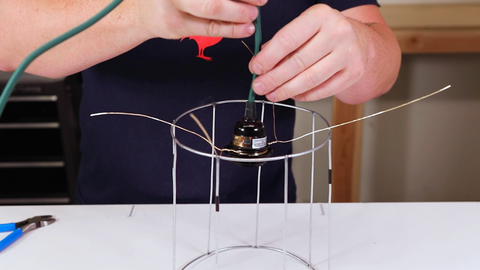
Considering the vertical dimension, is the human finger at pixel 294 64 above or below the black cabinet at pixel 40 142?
above

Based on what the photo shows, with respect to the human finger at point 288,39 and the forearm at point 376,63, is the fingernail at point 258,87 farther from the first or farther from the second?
the forearm at point 376,63

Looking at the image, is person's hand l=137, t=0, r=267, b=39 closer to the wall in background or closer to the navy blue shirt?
the navy blue shirt

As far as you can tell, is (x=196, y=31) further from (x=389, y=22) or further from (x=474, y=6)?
(x=474, y=6)

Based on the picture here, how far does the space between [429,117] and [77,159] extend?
1.36 metres

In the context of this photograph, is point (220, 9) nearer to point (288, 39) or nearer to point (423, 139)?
point (288, 39)

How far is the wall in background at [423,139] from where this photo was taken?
5.24ft

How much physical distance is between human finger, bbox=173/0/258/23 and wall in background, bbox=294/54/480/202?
116 centimetres

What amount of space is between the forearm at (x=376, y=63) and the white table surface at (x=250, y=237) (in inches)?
9.1

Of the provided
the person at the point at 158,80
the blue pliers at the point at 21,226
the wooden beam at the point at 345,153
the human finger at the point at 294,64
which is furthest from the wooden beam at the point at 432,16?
the blue pliers at the point at 21,226

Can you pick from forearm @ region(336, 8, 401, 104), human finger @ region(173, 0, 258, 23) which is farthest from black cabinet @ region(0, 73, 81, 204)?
human finger @ region(173, 0, 258, 23)

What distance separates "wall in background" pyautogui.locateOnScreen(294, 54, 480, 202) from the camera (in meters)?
1.60

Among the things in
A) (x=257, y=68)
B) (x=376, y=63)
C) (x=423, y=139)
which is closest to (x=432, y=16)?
(x=423, y=139)

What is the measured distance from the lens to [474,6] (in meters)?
1.45

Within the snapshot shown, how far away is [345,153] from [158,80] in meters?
0.93
